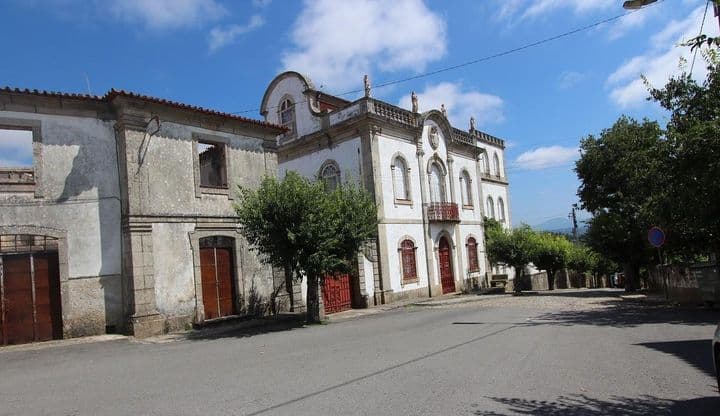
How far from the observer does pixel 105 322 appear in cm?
1372

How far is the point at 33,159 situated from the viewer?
13094mm

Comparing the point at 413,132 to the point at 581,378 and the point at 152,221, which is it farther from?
the point at 581,378

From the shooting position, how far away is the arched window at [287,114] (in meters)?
25.9

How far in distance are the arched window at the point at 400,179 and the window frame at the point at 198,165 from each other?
29.5 feet

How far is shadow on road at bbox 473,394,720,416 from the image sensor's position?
5.08 m

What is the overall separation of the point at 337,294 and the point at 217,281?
5.72m

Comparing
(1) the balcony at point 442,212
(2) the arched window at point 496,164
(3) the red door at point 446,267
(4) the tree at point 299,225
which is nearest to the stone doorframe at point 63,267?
A: (4) the tree at point 299,225

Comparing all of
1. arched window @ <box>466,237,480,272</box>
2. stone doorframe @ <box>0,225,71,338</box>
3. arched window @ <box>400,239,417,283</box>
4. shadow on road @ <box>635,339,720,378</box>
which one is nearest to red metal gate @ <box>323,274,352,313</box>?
arched window @ <box>400,239,417,283</box>

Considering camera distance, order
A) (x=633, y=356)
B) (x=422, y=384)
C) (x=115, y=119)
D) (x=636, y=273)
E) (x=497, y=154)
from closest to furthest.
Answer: (x=422, y=384) → (x=633, y=356) → (x=115, y=119) → (x=636, y=273) → (x=497, y=154)

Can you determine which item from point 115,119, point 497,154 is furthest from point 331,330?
point 497,154

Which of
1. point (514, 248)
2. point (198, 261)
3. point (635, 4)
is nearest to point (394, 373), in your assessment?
point (635, 4)

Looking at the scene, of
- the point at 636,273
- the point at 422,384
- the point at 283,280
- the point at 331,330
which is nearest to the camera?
the point at 422,384

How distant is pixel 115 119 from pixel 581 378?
13269 millimetres

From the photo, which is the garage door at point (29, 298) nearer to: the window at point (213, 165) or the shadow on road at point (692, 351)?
the window at point (213, 165)
